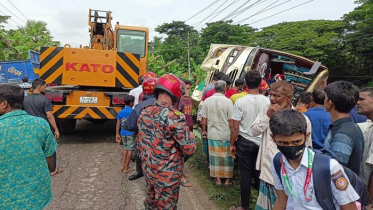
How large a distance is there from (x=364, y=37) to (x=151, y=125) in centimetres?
2216

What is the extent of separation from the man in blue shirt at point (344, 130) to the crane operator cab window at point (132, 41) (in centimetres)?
698

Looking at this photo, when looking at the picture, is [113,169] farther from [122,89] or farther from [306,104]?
[306,104]

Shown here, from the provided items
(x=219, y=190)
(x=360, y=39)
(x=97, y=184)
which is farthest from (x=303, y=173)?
(x=360, y=39)

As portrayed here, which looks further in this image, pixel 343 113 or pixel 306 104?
pixel 306 104

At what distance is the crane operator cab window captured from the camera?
8.57 m

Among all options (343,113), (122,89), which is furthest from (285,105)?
(122,89)

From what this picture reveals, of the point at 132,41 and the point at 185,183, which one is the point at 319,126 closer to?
the point at 185,183

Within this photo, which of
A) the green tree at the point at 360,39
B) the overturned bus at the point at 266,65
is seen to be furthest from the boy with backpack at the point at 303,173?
the green tree at the point at 360,39

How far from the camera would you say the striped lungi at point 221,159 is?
472 cm

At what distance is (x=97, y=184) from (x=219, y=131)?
207cm

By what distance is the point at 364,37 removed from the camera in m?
20.3

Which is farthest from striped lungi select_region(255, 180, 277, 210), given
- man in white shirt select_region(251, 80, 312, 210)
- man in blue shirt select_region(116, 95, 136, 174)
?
man in blue shirt select_region(116, 95, 136, 174)

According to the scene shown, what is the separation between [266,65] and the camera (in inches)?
293

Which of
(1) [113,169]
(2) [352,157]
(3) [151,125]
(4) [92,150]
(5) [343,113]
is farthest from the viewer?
(4) [92,150]
